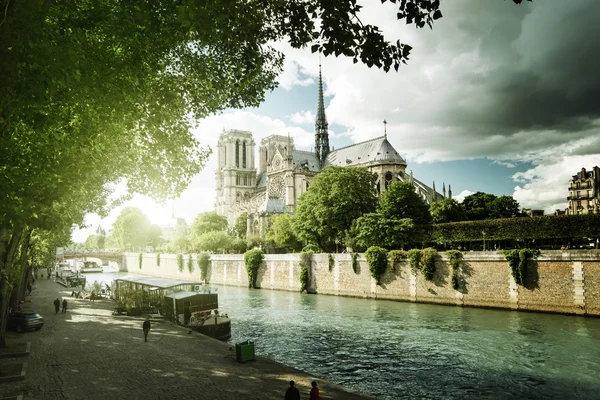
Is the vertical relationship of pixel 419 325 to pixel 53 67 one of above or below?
below

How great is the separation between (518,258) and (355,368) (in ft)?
57.7

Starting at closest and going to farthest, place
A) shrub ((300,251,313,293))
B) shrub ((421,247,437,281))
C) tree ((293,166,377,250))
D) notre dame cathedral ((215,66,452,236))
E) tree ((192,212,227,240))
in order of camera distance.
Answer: shrub ((421,247,437,281))
shrub ((300,251,313,293))
tree ((293,166,377,250))
notre dame cathedral ((215,66,452,236))
tree ((192,212,227,240))

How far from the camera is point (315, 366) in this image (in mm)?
17922

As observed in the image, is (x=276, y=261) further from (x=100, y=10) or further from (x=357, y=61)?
(x=357, y=61)

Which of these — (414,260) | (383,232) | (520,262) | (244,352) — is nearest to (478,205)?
(383,232)

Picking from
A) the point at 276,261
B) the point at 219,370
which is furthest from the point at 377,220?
the point at 219,370

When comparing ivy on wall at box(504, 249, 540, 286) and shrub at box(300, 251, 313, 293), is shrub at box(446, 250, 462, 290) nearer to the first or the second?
ivy on wall at box(504, 249, 540, 286)

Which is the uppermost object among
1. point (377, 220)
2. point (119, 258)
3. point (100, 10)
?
point (100, 10)

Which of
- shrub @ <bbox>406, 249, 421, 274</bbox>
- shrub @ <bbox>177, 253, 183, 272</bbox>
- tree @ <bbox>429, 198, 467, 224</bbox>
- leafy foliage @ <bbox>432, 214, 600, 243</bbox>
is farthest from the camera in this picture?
shrub @ <bbox>177, 253, 183, 272</bbox>

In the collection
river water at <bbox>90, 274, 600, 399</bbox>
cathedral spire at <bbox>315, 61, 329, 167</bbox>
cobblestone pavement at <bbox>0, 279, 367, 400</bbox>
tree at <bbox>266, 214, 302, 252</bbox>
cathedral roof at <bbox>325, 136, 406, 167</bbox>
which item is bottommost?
river water at <bbox>90, 274, 600, 399</bbox>

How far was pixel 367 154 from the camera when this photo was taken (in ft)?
284

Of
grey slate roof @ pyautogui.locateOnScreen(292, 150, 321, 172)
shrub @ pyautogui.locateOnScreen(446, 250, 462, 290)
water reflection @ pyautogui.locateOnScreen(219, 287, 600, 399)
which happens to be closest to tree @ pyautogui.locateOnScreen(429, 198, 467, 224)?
shrub @ pyautogui.locateOnScreen(446, 250, 462, 290)

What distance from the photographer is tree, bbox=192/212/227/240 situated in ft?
306

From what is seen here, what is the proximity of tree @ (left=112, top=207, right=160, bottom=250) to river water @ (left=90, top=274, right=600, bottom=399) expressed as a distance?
274ft
